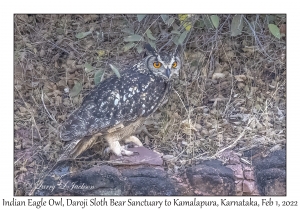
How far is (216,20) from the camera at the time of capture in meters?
4.35

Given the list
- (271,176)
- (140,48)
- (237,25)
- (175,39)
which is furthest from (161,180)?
(237,25)

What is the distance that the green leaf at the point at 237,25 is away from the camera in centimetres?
461

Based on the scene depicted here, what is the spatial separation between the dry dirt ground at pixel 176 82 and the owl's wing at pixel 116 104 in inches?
8.8

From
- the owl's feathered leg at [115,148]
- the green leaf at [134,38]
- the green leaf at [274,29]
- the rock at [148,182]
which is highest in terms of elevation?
the green leaf at [274,29]

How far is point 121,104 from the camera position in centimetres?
426

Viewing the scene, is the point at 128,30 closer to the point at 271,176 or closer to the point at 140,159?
the point at 140,159

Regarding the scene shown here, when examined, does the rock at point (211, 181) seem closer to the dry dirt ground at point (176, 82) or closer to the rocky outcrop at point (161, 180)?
the rocky outcrop at point (161, 180)

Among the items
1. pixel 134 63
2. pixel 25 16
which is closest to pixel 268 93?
pixel 134 63

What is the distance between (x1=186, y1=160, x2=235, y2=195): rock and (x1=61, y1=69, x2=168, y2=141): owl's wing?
0.63 m

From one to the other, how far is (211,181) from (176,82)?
3.54ft

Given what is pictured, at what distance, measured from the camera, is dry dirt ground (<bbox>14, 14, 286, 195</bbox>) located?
14.8ft

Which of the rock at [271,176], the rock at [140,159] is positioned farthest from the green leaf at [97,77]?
the rock at [271,176]

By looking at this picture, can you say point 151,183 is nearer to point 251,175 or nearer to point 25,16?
point 251,175

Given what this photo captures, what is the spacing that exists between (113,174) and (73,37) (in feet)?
5.00
